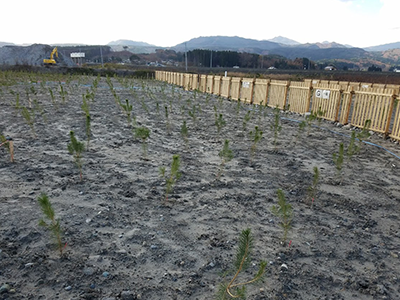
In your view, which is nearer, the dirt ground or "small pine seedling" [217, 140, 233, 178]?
the dirt ground

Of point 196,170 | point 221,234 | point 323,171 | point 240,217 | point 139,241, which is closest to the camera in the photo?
point 139,241

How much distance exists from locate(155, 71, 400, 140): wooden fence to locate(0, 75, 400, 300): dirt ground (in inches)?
123

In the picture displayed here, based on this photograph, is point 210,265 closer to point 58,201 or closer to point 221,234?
point 221,234

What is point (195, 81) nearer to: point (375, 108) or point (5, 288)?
point (375, 108)

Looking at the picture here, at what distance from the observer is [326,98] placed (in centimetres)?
1115

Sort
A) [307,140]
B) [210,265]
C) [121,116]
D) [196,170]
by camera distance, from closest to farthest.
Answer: [210,265] → [196,170] → [307,140] → [121,116]

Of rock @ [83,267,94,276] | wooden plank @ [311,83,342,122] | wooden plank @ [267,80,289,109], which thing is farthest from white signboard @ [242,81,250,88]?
rock @ [83,267,94,276]

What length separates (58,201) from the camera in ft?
11.7

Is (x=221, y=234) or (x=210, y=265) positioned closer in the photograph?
(x=210, y=265)

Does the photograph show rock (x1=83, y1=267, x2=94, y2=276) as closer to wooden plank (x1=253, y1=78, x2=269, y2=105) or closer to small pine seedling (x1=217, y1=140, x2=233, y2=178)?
small pine seedling (x1=217, y1=140, x2=233, y2=178)

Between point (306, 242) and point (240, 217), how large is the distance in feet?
2.65

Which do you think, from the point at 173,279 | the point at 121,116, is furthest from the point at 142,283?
the point at 121,116

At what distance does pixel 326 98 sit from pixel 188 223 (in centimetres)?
981

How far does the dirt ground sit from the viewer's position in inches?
94.0
